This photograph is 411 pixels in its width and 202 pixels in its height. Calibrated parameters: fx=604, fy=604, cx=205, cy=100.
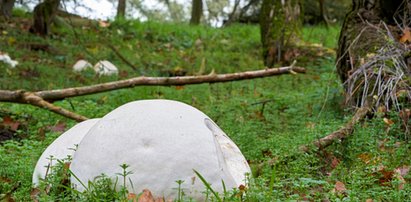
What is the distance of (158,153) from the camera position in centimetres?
315

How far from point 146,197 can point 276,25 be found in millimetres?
8314

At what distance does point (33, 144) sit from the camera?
4883 mm

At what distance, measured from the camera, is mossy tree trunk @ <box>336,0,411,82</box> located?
5.83 m

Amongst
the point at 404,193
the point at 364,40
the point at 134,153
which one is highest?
the point at 364,40

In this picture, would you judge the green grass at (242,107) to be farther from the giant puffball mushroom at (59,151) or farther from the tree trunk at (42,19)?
the tree trunk at (42,19)

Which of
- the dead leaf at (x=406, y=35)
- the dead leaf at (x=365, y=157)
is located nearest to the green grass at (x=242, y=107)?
the dead leaf at (x=365, y=157)

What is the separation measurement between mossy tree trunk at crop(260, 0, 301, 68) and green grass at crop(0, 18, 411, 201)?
47cm

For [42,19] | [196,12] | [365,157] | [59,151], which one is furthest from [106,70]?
[196,12]

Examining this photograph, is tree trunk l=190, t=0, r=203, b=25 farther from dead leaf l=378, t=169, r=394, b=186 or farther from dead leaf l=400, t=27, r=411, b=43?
dead leaf l=378, t=169, r=394, b=186

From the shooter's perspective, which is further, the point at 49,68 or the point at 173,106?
the point at 49,68

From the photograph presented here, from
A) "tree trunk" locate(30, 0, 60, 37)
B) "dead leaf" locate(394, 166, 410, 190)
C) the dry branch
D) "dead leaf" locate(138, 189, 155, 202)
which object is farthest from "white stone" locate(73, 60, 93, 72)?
"dead leaf" locate(138, 189, 155, 202)

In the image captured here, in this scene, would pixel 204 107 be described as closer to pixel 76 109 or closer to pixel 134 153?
pixel 76 109

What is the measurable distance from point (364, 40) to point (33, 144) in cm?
329

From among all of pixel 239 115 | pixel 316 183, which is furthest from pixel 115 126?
pixel 239 115
